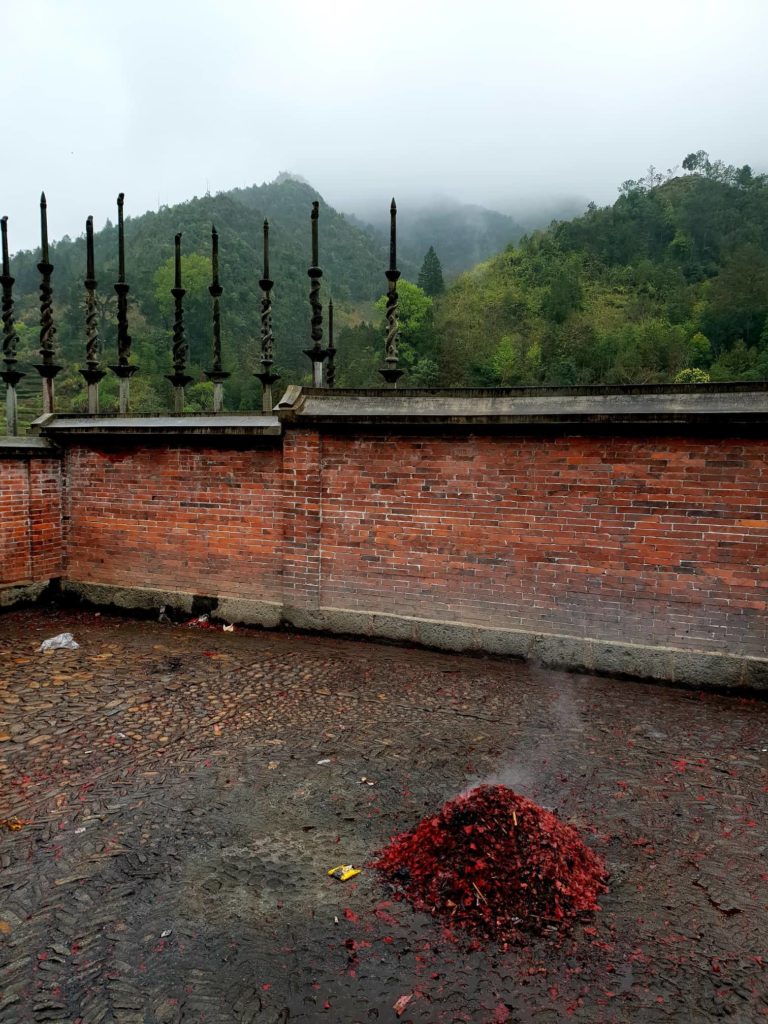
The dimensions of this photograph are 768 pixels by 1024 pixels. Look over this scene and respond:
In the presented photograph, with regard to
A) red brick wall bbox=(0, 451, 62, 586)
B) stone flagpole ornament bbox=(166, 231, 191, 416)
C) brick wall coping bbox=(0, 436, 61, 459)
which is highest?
stone flagpole ornament bbox=(166, 231, 191, 416)

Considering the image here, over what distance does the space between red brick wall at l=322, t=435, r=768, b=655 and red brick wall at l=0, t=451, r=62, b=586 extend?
4.10 m

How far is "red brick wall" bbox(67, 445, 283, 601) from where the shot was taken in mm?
7926

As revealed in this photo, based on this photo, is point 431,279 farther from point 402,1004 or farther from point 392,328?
point 402,1004

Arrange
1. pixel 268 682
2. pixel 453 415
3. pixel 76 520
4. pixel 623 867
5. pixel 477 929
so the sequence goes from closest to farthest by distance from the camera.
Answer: pixel 477 929, pixel 623 867, pixel 268 682, pixel 453 415, pixel 76 520

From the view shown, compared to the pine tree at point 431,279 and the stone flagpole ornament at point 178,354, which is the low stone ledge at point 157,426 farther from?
the pine tree at point 431,279

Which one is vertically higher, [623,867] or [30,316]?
[30,316]

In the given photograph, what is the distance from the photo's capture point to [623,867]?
355 cm

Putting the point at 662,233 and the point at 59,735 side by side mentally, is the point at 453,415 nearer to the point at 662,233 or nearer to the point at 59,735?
the point at 59,735

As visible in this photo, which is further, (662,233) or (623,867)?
(662,233)

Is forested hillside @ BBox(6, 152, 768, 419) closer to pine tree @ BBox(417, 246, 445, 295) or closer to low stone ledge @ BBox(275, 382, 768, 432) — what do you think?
pine tree @ BBox(417, 246, 445, 295)

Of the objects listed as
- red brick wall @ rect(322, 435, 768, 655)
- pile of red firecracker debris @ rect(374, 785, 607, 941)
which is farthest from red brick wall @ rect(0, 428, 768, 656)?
pile of red firecracker debris @ rect(374, 785, 607, 941)

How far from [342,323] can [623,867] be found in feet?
233

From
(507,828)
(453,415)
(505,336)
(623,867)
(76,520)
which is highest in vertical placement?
(505,336)

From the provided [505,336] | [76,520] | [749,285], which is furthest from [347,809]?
[749,285]
